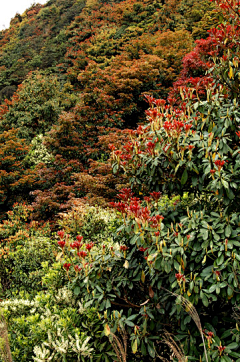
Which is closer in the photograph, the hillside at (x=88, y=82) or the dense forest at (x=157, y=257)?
the dense forest at (x=157, y=257)

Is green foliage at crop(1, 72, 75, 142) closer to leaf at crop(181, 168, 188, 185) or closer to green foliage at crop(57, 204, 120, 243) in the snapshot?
green foliage at crop(57, 204, 120, 243)

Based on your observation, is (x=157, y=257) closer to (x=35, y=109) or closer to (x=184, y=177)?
(x=184, y=177)

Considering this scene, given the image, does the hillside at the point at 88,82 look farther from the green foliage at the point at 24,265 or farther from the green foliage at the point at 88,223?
the green foliage at the point at 24,265

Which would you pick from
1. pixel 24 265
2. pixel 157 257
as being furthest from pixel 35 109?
pixel 157 257

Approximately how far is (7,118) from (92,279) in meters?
11.4

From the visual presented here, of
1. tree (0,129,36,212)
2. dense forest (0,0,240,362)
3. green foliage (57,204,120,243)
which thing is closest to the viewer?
dense forest (0,0,240,362)

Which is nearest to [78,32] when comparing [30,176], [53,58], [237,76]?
[53,58]

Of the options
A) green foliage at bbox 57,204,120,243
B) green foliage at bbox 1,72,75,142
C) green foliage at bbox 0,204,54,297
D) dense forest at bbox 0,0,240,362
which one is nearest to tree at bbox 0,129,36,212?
green foliage at bbox 1,72,75,142

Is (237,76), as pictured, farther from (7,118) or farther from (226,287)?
(7,118)

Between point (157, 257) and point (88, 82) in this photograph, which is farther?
point (88, 82)

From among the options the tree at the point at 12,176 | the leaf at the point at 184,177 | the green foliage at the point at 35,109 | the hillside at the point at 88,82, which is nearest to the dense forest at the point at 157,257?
the leaf at the point at 184,177

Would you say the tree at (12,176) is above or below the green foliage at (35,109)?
below

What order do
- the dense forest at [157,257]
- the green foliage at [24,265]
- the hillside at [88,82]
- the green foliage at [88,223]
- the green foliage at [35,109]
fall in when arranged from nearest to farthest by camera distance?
the dense forest at [157,257], the green foliage at [24,265], the green foliage at [88,223], the hillside at [88,82], the green foliage at [35,109]

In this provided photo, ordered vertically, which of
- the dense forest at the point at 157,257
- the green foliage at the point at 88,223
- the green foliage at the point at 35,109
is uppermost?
the green foliage at the point at 35,109
